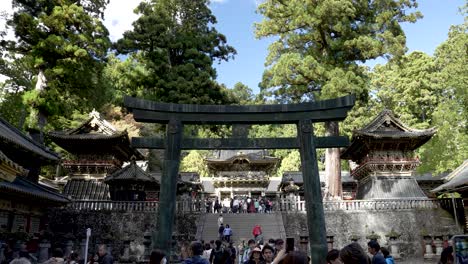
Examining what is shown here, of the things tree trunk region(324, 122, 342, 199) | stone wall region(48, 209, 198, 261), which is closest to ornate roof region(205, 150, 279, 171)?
tree trunk region(324, 122, 342, 199)

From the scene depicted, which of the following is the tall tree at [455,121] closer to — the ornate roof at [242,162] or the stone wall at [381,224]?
the stone wall at [381,224]

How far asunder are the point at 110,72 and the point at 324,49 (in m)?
23.6

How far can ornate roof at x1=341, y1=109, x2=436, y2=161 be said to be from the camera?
23109 mm

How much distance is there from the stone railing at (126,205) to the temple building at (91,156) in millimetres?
1846

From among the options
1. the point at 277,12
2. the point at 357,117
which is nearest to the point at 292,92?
the point at 277,12

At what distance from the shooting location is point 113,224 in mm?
21281

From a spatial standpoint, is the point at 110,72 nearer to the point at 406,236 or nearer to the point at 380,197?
the point at 380,197

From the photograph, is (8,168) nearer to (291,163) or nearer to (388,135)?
(388,135)

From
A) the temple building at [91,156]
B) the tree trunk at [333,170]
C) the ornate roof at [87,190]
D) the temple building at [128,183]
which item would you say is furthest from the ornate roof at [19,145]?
the tree trunk at [333,170]

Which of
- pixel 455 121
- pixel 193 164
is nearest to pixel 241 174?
pixel 193 164

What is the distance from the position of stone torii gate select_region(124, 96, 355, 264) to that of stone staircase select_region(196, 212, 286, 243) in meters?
9.45

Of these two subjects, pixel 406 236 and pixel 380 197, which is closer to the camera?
pixel 406 236

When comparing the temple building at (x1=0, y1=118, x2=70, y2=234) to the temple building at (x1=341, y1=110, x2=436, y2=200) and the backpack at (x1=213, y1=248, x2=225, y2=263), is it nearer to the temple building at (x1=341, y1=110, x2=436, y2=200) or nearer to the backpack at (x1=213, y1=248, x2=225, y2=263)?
the backpack at (x1=213, y1=248, x2=225, y2=263)

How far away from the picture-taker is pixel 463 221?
66.7 feet
